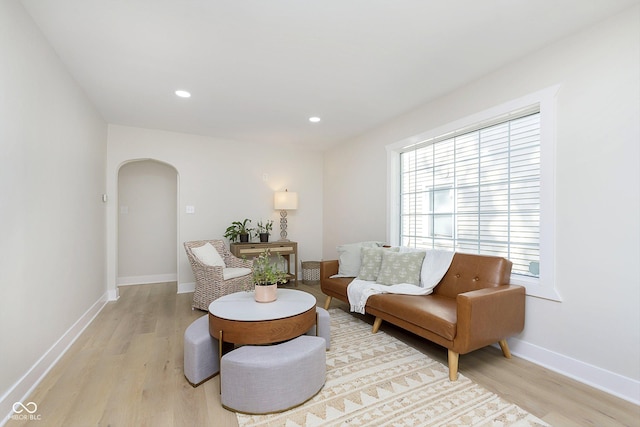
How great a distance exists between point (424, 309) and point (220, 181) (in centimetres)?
378

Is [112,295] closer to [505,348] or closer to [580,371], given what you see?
[505,348]

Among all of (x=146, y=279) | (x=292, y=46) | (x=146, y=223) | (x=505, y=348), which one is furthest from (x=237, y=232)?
(x=505, y=348)

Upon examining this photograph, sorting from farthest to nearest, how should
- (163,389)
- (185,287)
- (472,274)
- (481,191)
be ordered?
(185,287), (481,191), (472,274), (163,389)

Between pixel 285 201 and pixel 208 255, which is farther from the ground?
pixel 285 201

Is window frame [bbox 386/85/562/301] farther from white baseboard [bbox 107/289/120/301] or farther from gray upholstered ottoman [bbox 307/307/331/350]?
white baseboard [bbox 107/289/120/301]

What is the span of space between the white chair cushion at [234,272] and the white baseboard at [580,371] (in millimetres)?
2914

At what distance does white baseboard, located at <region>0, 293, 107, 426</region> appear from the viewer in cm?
170

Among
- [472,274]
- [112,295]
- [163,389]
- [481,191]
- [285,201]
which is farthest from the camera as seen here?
[285,201]

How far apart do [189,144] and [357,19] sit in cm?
355

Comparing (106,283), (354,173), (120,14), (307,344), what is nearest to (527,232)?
(307,344)

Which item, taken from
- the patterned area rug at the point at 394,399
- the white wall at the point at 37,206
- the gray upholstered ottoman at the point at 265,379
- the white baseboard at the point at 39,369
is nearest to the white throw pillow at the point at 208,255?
the white wall at the point at 37,206

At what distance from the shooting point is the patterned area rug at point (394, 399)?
169 cm

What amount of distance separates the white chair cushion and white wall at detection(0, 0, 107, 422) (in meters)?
1.44

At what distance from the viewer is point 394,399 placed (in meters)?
1.88
